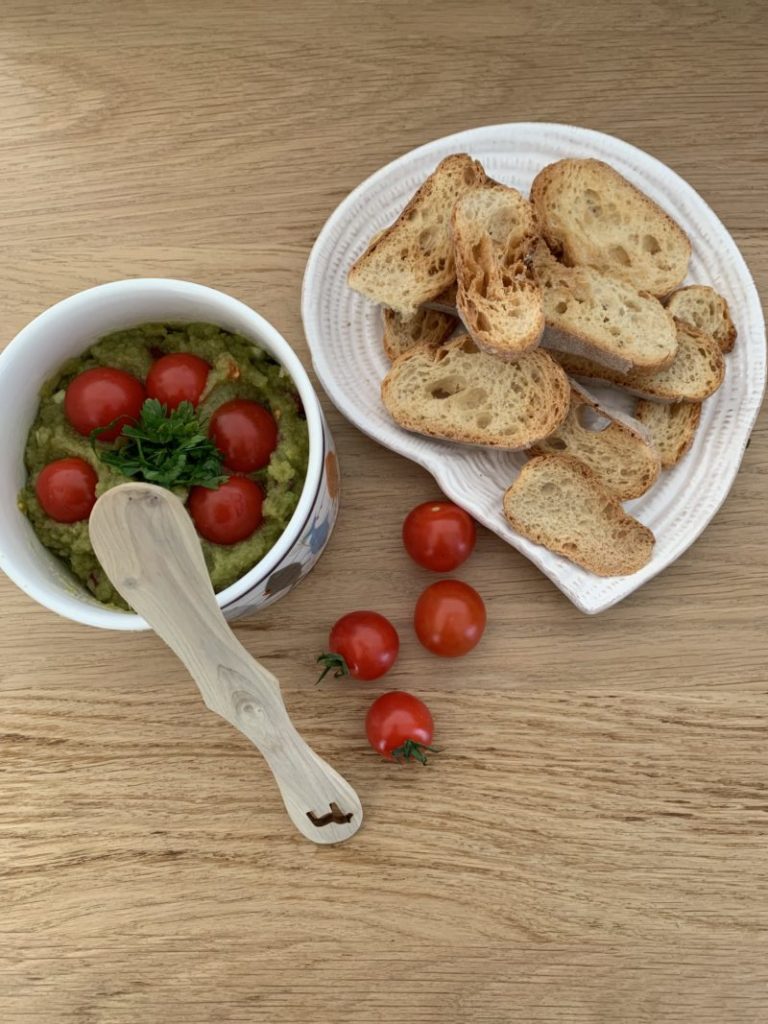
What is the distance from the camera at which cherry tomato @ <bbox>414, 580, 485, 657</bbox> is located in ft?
4.01

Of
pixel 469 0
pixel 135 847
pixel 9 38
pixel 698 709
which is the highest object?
pixel 469 0

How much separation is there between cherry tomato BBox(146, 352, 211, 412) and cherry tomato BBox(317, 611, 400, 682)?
1.15ft

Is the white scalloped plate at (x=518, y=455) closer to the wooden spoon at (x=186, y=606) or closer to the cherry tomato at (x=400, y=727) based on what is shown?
the cherry tomato at (x=400, y=727)

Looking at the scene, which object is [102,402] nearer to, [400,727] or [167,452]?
[167,452]

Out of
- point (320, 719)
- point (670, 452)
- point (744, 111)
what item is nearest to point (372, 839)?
point (320, 719)

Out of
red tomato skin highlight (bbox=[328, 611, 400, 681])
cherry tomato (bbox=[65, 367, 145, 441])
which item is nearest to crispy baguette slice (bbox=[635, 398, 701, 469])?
red tomato skin highlight (bbox=[328, 611, 400, 681])

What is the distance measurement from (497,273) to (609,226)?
0.64 ft

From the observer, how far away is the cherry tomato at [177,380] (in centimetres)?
107

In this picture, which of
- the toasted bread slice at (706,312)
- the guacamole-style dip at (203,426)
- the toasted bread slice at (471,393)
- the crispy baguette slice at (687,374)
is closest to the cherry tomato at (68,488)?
the guacamole-style dip at (203,426)

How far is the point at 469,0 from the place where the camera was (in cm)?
137

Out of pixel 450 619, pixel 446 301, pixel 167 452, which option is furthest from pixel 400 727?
pixel 446 301

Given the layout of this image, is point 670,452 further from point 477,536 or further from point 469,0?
point 469,0

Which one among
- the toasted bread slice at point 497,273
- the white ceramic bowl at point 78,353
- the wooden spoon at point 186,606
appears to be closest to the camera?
the wooden spoon at point 186,606

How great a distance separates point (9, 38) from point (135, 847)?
3.73ft
